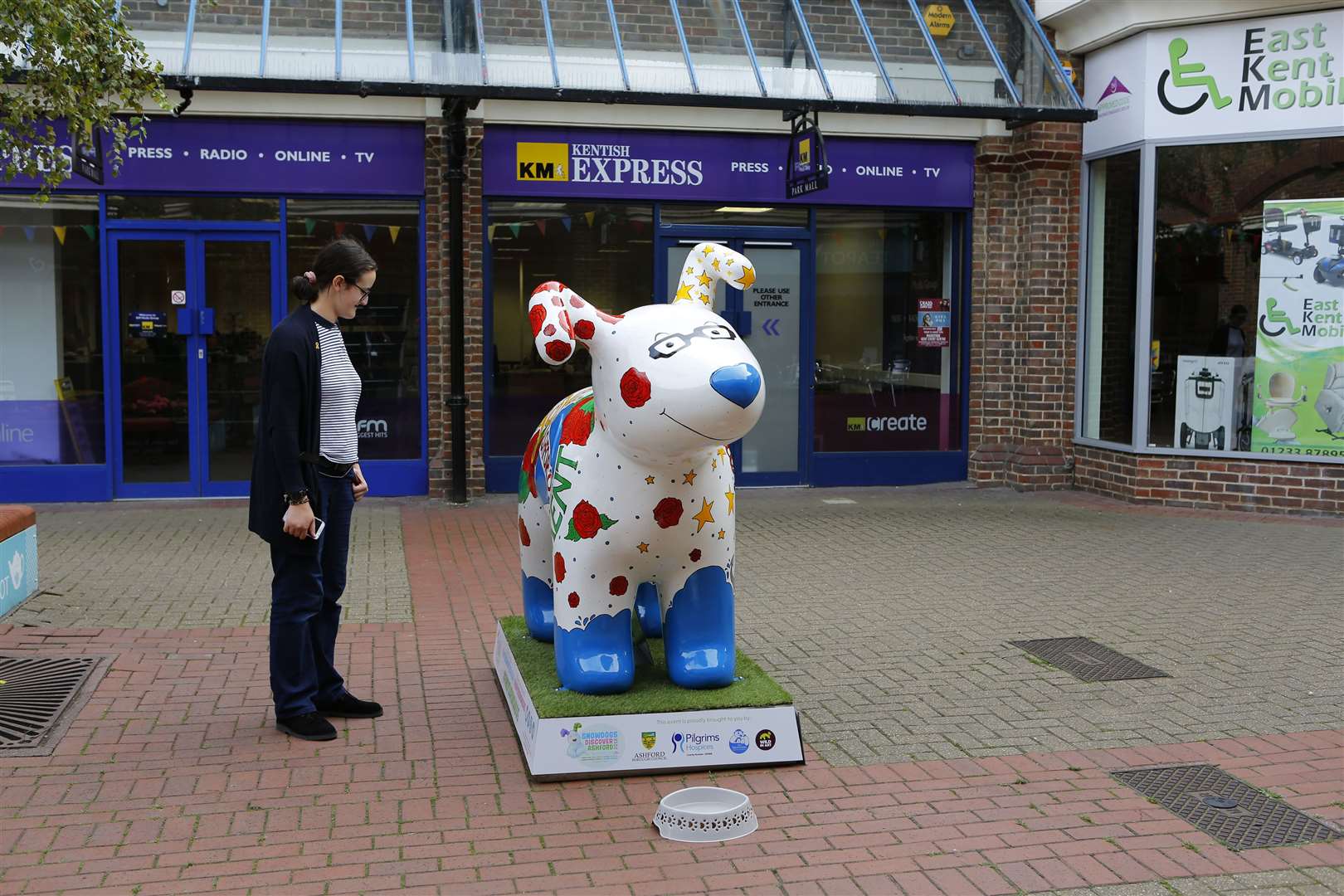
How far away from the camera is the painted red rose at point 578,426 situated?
489cm

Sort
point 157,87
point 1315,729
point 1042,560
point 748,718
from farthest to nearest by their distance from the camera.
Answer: point 1042,560 < point 157,87 < point 1315,729 < point 748,718

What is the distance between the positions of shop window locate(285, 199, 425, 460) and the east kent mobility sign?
646cm

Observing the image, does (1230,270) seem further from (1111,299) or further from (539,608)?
(539,608)

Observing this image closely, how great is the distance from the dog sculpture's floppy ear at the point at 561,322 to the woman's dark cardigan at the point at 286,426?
0.96 meters

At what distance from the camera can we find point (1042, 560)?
902 centimetres

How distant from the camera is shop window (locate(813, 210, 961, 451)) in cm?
1246

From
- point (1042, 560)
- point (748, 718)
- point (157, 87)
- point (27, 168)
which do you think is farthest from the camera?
point (1042, 560)

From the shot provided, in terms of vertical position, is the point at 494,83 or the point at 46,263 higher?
the point at 494,83

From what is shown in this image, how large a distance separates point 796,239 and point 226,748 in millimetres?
8324

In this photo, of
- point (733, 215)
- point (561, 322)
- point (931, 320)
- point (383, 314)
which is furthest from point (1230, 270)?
point (561, 322)

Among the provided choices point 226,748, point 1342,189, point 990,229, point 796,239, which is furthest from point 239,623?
point 1342,189

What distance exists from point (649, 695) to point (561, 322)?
1469 millimetres

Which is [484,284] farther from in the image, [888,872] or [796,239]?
[888,872]

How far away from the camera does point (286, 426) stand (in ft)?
16.2
